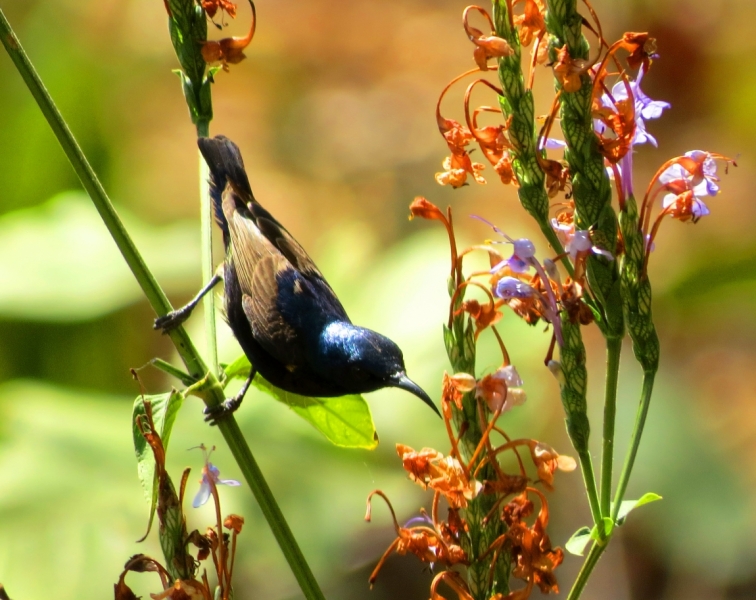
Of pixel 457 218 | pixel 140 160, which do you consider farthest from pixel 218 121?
pixel 457 218

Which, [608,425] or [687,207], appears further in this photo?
[687,207]

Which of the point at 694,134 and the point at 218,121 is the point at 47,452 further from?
the point at 694,134

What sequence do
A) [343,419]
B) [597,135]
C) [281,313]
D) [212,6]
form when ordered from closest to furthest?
[597,135]
[212,6]
[343,419]
[281,313]

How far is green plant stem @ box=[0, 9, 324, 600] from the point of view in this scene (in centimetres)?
155

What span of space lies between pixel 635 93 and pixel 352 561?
2.90 meters

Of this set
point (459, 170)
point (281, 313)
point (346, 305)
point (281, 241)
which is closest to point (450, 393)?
point (459, 170)

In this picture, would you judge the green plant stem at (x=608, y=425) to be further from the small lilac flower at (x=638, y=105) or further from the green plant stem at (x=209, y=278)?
the green plant stem at (x=209, y=278)

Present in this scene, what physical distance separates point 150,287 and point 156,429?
0.27m

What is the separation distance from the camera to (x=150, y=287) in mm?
1656

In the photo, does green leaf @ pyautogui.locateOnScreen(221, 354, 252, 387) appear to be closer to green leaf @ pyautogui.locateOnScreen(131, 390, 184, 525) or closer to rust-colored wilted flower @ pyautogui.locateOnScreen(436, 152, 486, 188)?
green leaf @ pyautogui.locateOnScreen(131, 390, 184, 525)

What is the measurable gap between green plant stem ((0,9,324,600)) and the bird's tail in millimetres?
823

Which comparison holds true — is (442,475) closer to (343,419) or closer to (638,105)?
(343,419)

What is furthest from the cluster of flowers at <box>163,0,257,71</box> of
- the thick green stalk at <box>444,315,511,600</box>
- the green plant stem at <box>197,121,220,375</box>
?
the thick green stalk at <box>444,315,511,600</box>

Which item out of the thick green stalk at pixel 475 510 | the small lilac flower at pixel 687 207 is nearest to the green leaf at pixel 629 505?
the thick green stalk at pixel 475 510
